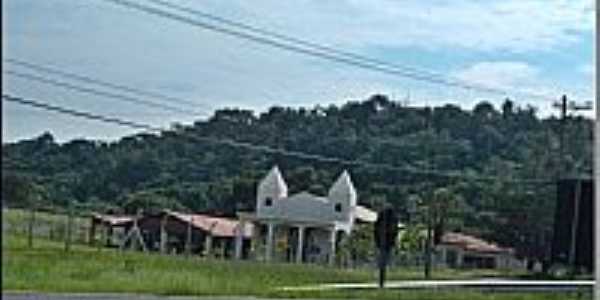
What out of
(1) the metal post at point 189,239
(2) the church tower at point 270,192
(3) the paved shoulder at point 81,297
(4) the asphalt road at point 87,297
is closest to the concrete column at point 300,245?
(2) the church tower at point 270,192

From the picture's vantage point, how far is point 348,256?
63.0 meters

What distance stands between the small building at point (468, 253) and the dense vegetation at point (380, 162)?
1837mm

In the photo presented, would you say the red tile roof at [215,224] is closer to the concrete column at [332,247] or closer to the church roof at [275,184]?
the church roof at [275,184]

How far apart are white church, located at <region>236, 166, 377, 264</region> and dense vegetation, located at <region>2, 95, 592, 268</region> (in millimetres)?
877

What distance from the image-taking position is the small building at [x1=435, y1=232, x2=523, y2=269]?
76062mm

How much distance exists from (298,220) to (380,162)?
13.9m

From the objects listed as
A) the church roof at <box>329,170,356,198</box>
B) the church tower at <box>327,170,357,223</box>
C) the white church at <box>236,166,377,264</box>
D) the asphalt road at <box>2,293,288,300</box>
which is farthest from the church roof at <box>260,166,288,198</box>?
the asphalt road at <box>2,293,288,300</box>

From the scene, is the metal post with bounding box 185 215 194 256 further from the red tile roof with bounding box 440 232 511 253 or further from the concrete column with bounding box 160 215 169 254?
the red tile roof with bounding box 440 232 511 253

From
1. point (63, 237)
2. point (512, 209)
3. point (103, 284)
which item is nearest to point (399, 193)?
point (512, 209)

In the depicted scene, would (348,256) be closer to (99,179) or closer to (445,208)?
(445,208)

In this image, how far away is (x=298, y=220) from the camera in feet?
235

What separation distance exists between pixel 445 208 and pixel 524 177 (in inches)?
182

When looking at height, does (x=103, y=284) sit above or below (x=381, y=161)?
below

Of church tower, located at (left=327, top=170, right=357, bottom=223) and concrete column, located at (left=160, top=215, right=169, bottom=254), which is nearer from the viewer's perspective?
church tower, located at (left=327, top=170, right=357, bottom=223)
